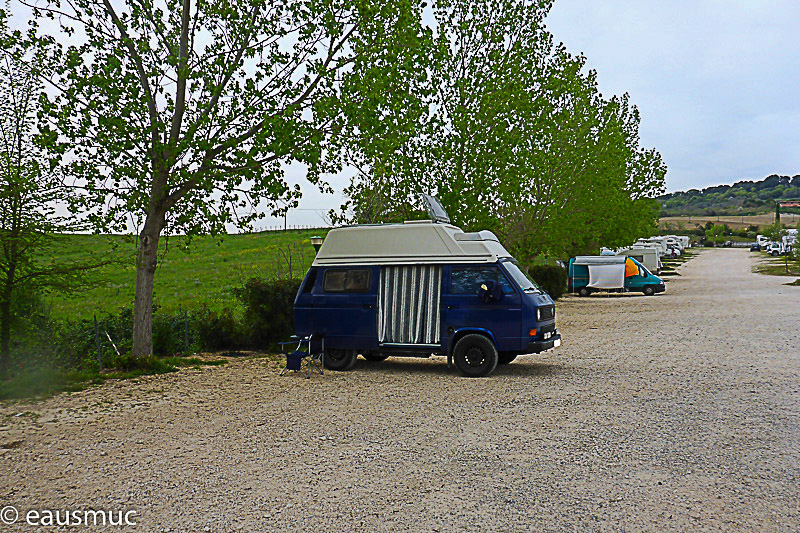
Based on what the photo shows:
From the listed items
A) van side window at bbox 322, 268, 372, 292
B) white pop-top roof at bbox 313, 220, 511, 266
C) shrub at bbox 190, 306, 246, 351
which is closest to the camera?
white pop-top roof at bbox 313, 220, 511, 266

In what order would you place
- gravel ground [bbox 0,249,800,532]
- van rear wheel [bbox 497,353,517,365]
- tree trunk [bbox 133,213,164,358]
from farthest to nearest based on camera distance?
tree trunk [bbox 133,213,164,358] < van rear wheel [bbox 497,353,517,365] < gravel ground [bbox 0,249,800,532]

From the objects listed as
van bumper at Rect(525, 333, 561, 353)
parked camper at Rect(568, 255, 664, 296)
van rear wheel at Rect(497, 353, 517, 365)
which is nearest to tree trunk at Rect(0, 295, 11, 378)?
van rear wheel at Rect(497, 353, 517, 365)

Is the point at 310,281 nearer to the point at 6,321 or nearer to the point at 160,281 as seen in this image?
the point at 6,321

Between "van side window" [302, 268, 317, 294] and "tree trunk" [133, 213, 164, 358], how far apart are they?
299cm

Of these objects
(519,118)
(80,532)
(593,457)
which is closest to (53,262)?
(80,532)

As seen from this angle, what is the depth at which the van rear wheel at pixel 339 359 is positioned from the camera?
12.3 m

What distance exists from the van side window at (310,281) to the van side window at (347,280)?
25cm

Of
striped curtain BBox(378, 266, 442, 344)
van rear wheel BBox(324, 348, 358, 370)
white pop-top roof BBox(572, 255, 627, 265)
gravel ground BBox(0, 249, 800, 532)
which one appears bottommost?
gravel ground BBox(0, 249, 800, 532)

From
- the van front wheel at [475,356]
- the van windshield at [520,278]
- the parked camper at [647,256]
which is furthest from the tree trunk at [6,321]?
A: the parked camper at [647,256]

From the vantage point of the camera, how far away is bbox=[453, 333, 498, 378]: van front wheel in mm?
11109

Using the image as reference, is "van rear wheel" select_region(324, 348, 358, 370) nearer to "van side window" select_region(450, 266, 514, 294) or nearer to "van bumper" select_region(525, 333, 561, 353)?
"van side window" select_region(450, 266, 514, 294)

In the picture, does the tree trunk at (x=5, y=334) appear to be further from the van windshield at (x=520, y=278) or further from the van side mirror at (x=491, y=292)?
the van windshield at (x=520, y=278)

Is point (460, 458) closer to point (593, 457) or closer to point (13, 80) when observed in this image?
point (593, 457)

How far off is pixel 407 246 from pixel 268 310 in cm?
494
